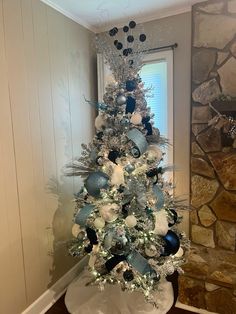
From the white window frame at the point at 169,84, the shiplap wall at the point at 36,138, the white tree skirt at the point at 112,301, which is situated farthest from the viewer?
the white window frame at the point at 169,84

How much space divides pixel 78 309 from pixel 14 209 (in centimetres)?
91

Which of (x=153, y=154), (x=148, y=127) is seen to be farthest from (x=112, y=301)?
(x=148, y=127)

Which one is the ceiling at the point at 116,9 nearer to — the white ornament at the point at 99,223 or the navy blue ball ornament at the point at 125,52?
the navy blue ball ornament at the point at 125,52

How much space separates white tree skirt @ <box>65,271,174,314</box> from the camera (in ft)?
6.22

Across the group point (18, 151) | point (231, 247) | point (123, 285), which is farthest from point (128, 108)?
point (231, 247)

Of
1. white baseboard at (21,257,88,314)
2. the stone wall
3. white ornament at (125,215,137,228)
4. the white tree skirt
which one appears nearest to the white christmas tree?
white ornament at (125,215,137,228)

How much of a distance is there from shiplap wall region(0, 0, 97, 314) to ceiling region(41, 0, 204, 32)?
84 millimetres

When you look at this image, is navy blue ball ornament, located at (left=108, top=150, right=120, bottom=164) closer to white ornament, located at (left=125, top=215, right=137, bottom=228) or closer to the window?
white ornament, located at (left=125, top=215, right=137, bottom=228)

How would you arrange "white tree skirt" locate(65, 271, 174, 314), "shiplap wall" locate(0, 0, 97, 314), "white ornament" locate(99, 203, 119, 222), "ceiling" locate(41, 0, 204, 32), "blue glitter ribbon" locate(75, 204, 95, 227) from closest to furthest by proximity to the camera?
"white ornament" locate(99, 203, 119, 222), "blue glitter ribbon" locate(75, 204, 95, 227), "shiplap wall" locate(0, 0, 97, 314), "white tree skirt" locate(65, 271, 174, 314), "ceiling" locate(41, 0, 204, 32)

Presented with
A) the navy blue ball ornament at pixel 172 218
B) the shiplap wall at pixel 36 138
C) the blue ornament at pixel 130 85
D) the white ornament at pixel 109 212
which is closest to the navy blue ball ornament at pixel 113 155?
the white ornament at pixel 109 212

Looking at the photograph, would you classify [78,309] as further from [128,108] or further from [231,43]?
[231,43]

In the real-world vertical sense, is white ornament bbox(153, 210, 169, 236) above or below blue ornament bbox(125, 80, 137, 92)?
below

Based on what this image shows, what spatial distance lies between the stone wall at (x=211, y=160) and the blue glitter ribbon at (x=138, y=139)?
2.95 feet

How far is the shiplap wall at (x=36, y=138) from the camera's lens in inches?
67.6
